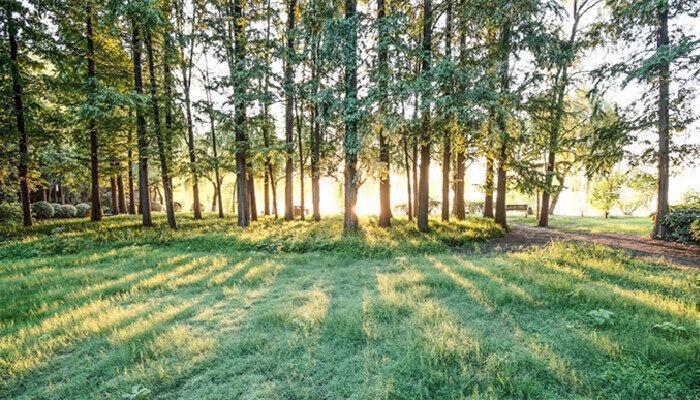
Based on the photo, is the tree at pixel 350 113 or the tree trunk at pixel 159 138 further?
the tree trunk at pixel 159 138

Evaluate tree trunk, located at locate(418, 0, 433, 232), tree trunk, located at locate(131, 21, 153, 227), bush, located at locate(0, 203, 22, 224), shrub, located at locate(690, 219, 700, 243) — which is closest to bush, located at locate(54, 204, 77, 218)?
bush, located at locate(0, 203, 22, 224)

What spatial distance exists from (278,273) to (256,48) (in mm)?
12904

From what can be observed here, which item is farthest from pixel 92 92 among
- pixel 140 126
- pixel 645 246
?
pixel 645 246

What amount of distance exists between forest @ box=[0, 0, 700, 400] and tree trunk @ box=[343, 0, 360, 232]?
0.09m

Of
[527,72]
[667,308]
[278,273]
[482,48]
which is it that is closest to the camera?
[667,308]

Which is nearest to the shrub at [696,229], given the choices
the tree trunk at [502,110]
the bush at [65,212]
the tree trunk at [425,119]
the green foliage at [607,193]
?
the tree trunk at [502,110]

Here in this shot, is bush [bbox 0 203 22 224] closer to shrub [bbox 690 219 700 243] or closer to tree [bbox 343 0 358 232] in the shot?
tree [bbox 343 0 358 232]

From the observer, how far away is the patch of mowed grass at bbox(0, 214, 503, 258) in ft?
37.3

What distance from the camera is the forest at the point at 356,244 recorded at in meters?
4.04

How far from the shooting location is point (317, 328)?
5.11 m

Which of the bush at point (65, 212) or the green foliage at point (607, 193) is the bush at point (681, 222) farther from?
the bush at point (65, 212)

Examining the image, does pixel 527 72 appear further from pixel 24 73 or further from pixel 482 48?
pixel 24 73

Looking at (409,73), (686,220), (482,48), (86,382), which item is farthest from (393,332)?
(686,220)

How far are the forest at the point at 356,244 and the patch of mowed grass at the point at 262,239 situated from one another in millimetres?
112
